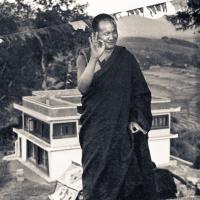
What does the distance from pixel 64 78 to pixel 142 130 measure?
2369 cm

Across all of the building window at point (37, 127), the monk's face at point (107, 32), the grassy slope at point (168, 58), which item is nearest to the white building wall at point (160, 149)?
the building window at point (37, 127)

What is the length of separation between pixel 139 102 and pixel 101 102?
38 cm

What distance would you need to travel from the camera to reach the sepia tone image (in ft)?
13.8

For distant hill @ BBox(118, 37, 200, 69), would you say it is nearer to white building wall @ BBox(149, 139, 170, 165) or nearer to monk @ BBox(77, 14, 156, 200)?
monk @ BBox(77, 14, 156, 200)

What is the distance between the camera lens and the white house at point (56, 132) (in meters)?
21.8

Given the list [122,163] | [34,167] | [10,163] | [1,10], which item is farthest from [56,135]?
[122,163]

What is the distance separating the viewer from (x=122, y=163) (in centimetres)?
425

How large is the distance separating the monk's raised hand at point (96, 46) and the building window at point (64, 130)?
58.2 ft

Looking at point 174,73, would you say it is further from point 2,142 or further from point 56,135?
point 2,142

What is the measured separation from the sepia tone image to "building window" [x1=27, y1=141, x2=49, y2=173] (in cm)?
8

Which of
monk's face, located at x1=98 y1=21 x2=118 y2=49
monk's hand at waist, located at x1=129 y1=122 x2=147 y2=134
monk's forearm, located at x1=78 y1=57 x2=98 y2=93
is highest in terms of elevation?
monk's face, located at x1=98 y1=21 x2=118 y2=49

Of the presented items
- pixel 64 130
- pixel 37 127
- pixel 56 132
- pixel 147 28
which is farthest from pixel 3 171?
pixel 147 28

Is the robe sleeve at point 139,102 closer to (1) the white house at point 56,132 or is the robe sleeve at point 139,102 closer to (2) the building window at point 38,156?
(1) the white house at point 56,132

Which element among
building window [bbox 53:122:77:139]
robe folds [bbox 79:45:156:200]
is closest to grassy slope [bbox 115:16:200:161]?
robe folds [bbox 79:45:156:200]
